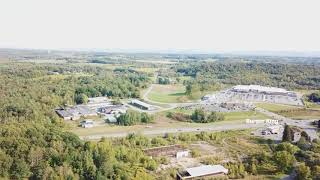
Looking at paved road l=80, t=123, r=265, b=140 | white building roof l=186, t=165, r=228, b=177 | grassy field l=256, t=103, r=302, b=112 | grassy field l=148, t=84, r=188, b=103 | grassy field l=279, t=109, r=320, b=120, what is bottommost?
grassy field l=148, t=84, r=188, b=103

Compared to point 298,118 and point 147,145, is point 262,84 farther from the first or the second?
point 147,145

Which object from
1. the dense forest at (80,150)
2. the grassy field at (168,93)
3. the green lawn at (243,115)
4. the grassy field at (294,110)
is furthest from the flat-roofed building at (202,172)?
the grassy field at (168,93)

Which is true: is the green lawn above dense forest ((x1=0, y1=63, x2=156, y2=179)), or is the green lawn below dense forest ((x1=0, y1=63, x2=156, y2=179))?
below

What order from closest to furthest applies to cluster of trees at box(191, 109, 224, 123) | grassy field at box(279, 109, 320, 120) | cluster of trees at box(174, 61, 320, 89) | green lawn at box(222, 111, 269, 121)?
1. cluster of trees at box(191, 109, 224, 123)
2. green lawn at box(222, 111, 269, 121)
3. grassy field at box(279, 109, 320, 120)
4. cluster of trees at box(174, 61, 320, 89)

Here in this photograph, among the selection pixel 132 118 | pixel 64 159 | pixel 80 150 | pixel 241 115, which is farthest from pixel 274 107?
pixel 64 159

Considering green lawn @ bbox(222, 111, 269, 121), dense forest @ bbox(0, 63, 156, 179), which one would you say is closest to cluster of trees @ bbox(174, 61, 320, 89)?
green lawn @ bbox(222, 111, 269, 121)

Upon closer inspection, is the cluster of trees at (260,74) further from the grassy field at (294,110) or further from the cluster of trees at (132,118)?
the cluster of trees at (132,118)

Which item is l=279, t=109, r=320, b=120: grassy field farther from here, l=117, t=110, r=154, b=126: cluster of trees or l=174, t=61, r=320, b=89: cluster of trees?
l=174, t=61, r=320, b=89: cluster of trees

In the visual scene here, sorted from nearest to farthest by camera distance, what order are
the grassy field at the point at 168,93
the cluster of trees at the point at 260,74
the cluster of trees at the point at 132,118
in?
the cluster of trees at the point at 132,118 → the grassy field at the point at 168,93 → the cluster of trees at the point at 260,74
